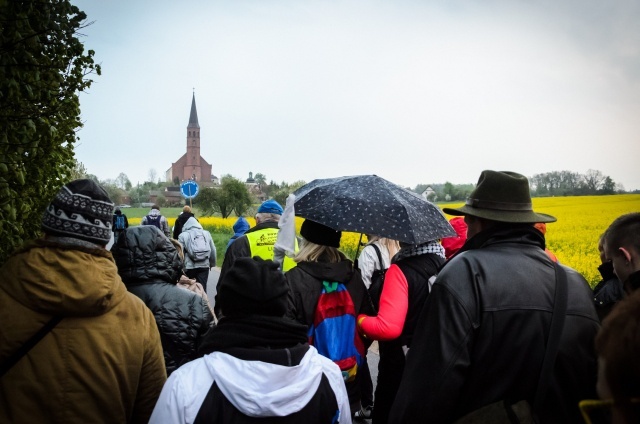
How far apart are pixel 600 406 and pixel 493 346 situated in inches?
38.5

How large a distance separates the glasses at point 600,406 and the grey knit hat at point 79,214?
189 cm

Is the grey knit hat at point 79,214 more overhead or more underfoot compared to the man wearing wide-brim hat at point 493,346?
more overhead

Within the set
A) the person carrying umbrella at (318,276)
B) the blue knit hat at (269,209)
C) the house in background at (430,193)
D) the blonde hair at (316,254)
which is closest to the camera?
the person carrying umbrella at (318,276)

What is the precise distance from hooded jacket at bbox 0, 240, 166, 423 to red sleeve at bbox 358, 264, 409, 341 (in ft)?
5.22

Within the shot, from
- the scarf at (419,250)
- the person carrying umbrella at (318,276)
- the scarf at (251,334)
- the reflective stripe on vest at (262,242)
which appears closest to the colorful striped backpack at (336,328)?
the person carrying umbrella at (318,276)

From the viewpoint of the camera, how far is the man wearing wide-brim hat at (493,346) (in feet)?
6.85

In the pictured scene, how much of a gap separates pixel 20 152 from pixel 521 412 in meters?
3.08

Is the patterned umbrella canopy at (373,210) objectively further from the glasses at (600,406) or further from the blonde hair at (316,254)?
the glasses at (600,406)

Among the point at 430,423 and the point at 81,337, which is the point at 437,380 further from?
the point at 81,337

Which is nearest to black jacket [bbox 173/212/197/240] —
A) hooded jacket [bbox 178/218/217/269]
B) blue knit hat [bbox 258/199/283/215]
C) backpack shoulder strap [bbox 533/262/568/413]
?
hooded jacket [bbox 178/218/217/269]

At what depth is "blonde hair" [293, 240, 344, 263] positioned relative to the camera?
3.46 m

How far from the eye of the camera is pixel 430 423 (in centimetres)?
210

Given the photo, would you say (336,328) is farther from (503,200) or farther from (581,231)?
(581,231)

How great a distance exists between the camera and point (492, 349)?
2.11 metres
